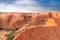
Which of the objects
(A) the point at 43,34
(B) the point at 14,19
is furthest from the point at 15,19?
(A) the point at 43,34

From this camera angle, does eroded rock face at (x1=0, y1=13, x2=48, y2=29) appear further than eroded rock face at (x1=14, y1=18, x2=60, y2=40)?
Yes

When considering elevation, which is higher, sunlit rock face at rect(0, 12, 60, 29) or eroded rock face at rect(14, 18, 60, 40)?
eroded rock face at rect(14, 18, 60, 40)

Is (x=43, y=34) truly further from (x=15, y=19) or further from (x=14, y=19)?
(x=14, y=19)

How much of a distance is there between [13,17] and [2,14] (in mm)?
1659

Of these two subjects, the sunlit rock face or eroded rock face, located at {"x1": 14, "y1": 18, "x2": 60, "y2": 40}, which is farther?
the sunlit rock face

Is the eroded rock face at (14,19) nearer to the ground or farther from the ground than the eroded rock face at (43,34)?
nearer to the ground

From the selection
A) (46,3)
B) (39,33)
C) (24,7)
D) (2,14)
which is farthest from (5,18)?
(39,33)

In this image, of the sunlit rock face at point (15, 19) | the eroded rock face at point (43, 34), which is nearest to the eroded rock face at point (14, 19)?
the sunlit rock face at point (15, 19)

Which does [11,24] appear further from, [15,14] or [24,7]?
[24,7]

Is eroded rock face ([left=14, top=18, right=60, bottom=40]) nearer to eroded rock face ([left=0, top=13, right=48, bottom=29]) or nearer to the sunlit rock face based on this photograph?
the sunlit rock face

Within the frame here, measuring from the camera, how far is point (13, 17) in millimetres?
35156

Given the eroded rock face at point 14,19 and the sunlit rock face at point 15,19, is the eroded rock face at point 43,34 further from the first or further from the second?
the eroded rock face at point 14,19

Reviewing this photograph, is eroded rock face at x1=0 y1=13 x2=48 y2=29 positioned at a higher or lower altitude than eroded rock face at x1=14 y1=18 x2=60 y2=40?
lower

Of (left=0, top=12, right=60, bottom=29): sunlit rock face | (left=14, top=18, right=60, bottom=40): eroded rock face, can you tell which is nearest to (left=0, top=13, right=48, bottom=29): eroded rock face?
(left=0, top=12, right=60, bottom=29): sunlit rock face
